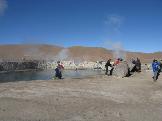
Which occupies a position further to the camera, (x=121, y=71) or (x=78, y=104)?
(x=121, y=71)

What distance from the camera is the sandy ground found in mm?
12000

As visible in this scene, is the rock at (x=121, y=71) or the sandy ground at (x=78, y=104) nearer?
the sandy ground at (x=78, y=104)

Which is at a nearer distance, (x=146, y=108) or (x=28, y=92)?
(x=146, y=108)

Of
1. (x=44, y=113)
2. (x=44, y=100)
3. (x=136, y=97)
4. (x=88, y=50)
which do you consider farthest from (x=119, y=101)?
(x=88, y=50)

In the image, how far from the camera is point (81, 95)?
16812 mm

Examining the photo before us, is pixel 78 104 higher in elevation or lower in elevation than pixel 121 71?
lower

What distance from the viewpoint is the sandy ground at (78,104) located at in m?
12.0

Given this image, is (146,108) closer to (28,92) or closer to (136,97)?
(136,97)

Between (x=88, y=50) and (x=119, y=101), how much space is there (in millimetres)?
145319

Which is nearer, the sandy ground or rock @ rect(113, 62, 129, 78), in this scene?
the sandy ground

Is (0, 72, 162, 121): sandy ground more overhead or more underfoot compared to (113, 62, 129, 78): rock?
more underfoot

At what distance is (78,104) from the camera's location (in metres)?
14.3

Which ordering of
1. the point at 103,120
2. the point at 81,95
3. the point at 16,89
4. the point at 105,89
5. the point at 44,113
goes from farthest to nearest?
the point at 105,89 < the point at 16,89 < the point at 81,95 < the point at 44,113 < the point at 103,120

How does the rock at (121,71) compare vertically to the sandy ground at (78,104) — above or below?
above
